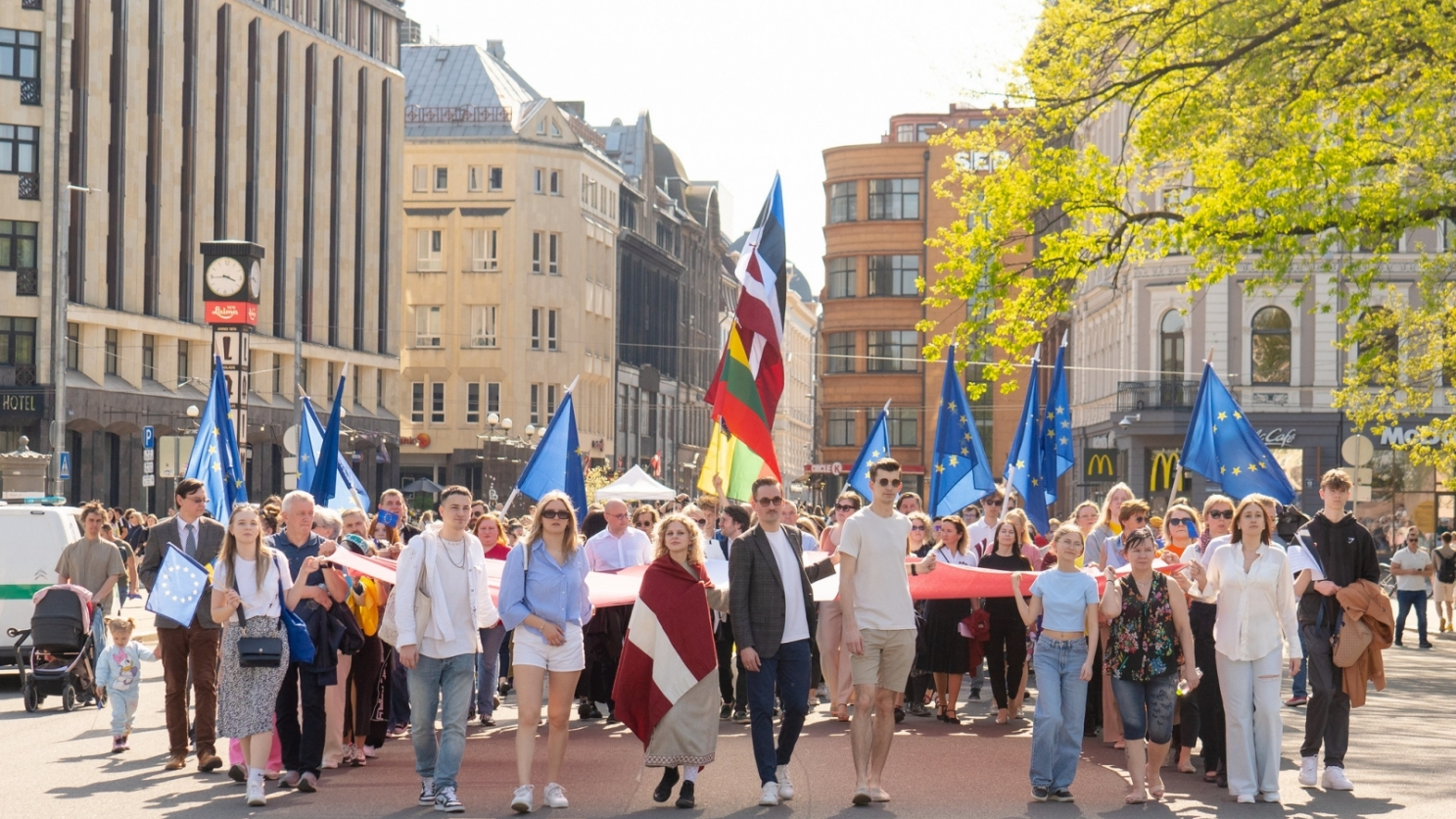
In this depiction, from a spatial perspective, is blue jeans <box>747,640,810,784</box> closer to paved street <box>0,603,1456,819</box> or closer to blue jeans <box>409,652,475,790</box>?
paved street <box>0,603,1456,819</box>

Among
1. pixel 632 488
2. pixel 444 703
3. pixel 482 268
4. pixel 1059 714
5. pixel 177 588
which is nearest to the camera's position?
pixel 444 703

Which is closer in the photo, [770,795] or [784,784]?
[770,795]

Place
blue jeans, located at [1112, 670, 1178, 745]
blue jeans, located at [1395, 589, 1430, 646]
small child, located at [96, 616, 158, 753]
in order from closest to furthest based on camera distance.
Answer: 1. blue jeans, located at [1112, 670, 1178, 745]
2. small child, located at [96, 616, 158, 753]
3. blue jeans, located at [1395, 589, 1430, 646]

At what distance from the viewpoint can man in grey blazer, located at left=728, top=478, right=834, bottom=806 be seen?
1148 cm

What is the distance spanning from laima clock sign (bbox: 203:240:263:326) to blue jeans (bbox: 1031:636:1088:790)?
75.7ft

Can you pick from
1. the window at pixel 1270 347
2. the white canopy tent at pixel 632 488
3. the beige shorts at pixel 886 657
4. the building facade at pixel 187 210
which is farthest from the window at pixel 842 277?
the beige shorts at pixel 886 657

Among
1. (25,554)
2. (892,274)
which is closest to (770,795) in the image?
(25,554)

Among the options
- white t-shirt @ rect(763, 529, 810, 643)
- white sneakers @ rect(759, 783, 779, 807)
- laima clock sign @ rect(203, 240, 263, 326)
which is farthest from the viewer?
laima clock sign @ rect(203, 240, 263, 326)

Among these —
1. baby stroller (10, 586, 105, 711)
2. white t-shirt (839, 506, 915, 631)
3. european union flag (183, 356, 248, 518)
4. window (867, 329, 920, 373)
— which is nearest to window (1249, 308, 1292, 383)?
window (867, 329, 920, 373)

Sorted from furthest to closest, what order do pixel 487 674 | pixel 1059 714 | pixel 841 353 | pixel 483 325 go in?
pixel 483 325, pixel 841 353, pixel 487 674, pixel 1059 714

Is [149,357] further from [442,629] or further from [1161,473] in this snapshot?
[442,629]

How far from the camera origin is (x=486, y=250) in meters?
97.6

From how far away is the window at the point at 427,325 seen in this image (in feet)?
319

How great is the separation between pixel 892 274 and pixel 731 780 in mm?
72583
